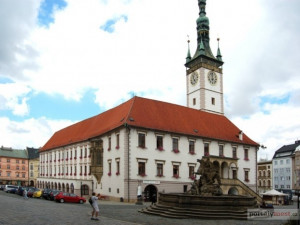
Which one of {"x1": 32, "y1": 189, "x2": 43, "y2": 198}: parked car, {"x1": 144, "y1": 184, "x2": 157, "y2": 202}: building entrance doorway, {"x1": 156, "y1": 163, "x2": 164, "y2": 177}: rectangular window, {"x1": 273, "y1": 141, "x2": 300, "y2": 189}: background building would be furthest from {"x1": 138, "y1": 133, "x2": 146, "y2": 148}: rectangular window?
{"x1": 273, "y1": 141, "x2": 300, "y2": 189}: background building

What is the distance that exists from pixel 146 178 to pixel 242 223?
69.3 feet

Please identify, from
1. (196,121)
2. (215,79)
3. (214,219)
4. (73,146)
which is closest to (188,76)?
(215,79)

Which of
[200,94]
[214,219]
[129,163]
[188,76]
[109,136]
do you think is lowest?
[214,219]

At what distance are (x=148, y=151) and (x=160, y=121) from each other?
15.5 ft

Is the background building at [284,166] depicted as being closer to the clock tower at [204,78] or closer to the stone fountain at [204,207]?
the clock tower at [204,78]

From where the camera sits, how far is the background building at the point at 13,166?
318ft

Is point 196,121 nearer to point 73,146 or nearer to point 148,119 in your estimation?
point 148,119

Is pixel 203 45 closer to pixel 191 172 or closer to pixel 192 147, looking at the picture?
pixel 192 147

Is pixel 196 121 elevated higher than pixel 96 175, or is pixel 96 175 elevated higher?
pixel 196 121

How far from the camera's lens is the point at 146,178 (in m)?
39.9

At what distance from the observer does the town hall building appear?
39.7m

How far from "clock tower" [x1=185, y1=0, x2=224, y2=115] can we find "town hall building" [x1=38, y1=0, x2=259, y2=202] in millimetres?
7221

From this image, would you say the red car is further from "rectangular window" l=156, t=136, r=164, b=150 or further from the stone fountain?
the stone fountain

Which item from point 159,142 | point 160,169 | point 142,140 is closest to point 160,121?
point 159,142
